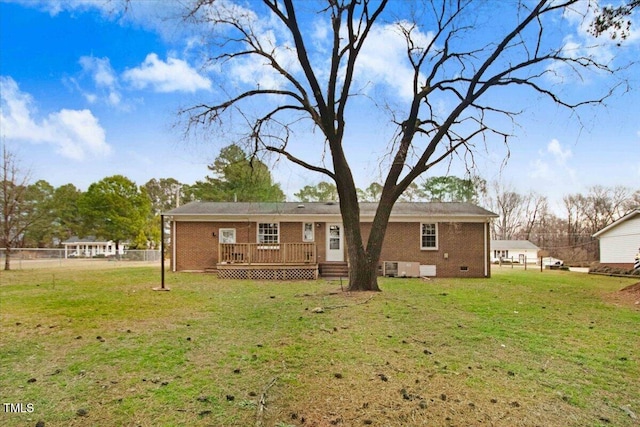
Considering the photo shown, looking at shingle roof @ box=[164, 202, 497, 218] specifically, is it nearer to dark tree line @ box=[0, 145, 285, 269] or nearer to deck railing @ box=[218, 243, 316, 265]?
deck railing @ box=[218, 243, 316, 265]

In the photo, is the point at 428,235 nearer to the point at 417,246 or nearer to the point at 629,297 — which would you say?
the point at 417,246

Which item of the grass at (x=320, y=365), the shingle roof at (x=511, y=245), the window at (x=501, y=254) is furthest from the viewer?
the window at (x=501, y=254)

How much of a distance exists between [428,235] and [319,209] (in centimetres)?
557

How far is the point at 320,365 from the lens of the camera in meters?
4.44

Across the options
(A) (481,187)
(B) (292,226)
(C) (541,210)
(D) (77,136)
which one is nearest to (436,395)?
(A) (481,187)

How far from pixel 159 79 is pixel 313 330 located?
→ 11335mm

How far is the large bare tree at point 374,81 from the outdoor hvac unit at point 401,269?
593 cm

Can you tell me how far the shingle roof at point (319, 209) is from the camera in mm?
17844

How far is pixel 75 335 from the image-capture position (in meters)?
5.87

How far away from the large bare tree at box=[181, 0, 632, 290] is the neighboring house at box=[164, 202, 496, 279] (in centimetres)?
642

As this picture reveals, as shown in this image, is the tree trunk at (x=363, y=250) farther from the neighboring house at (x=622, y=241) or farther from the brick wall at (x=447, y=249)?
the neighboring house at (x=622, y=241)

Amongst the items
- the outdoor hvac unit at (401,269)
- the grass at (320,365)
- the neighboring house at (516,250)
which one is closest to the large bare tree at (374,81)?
the grass at (320,365)

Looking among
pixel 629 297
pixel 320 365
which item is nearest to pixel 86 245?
pixel 320 365

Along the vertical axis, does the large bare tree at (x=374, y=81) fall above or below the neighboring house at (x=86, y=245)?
above
